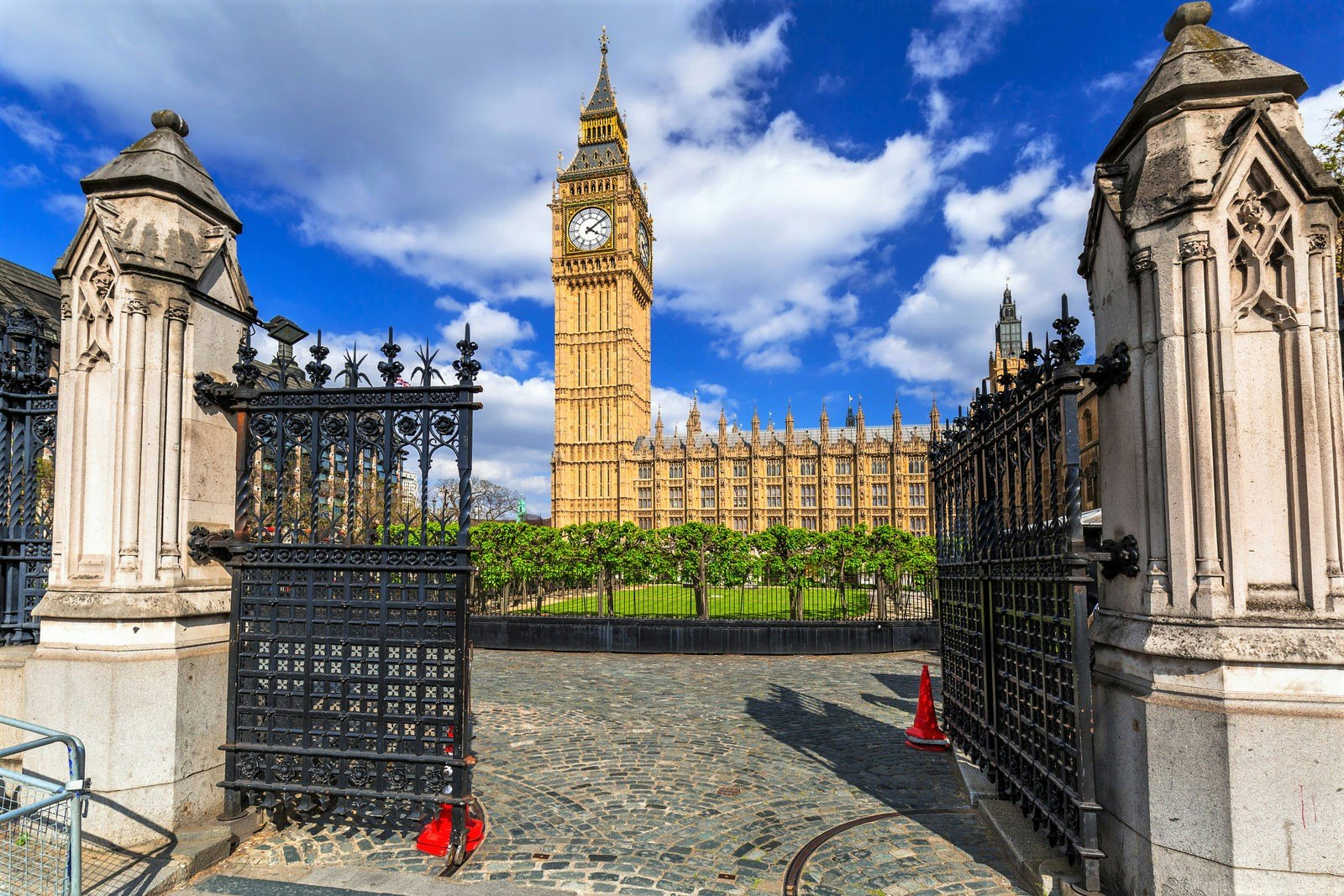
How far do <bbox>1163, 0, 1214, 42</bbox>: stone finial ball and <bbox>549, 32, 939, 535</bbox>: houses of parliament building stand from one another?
63968 millimetres

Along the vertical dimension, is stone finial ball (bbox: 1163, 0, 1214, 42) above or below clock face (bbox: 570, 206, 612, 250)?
below

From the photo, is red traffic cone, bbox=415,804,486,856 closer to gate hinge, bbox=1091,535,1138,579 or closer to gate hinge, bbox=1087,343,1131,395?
gate hinge, bbox=1091,535,1138,579

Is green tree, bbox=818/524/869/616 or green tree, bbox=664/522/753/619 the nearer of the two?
green tree, bbox=818/524/869/616

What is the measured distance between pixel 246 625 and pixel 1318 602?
270 inches

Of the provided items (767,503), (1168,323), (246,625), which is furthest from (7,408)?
(767,503)

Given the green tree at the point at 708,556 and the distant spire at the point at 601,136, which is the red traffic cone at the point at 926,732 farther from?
the distant spire at the point at 601,136

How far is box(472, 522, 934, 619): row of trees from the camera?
57.1 ft

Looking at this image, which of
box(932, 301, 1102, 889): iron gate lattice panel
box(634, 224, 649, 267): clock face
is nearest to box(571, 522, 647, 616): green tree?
box(932, 301, 1102, 889): iron gate lattice panel

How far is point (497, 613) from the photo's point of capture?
1809cm

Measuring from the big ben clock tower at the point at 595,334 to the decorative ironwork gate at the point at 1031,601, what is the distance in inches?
2557

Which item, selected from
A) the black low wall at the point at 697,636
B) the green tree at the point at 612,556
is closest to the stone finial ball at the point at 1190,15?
the black low wall at the point at 697,636

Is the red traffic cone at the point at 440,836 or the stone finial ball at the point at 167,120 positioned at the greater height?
the stone finial ball at the point at 167,120

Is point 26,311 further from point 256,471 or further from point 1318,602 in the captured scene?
point 1318,602

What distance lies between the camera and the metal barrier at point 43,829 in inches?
138
